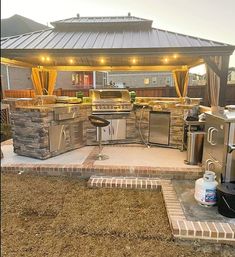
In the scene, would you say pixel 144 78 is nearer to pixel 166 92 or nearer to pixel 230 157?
pixel 166 92

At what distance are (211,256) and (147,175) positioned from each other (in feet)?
5.61

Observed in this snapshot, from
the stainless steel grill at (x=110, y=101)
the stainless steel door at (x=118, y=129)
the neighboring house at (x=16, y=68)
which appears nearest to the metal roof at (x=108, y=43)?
the stainless steel grill at (x=110, y=101)

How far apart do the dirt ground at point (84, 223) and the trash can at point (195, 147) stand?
1066 mm

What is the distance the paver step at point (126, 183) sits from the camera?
11.3ft

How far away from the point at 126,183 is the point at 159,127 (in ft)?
6.54

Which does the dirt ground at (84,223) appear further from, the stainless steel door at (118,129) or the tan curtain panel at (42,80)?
the tan curtain panel at (42,80)

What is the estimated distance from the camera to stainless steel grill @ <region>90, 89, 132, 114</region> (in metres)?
5.00

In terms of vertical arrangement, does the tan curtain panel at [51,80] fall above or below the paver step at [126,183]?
above

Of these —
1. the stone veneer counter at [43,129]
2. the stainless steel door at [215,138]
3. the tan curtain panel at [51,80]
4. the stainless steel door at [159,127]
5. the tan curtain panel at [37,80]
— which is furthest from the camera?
the tan curtain panel at [51,80]

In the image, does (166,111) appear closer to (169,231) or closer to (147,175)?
(147,175)

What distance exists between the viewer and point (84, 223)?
2539mm

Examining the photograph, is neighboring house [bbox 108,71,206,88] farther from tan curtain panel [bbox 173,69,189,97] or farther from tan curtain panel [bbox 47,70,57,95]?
tan curtain panel [bbox 173,69,189,97]

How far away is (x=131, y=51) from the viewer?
4539 mm

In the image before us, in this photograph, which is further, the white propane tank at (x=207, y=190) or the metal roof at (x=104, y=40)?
the metal roof at (x=104, y=40)
